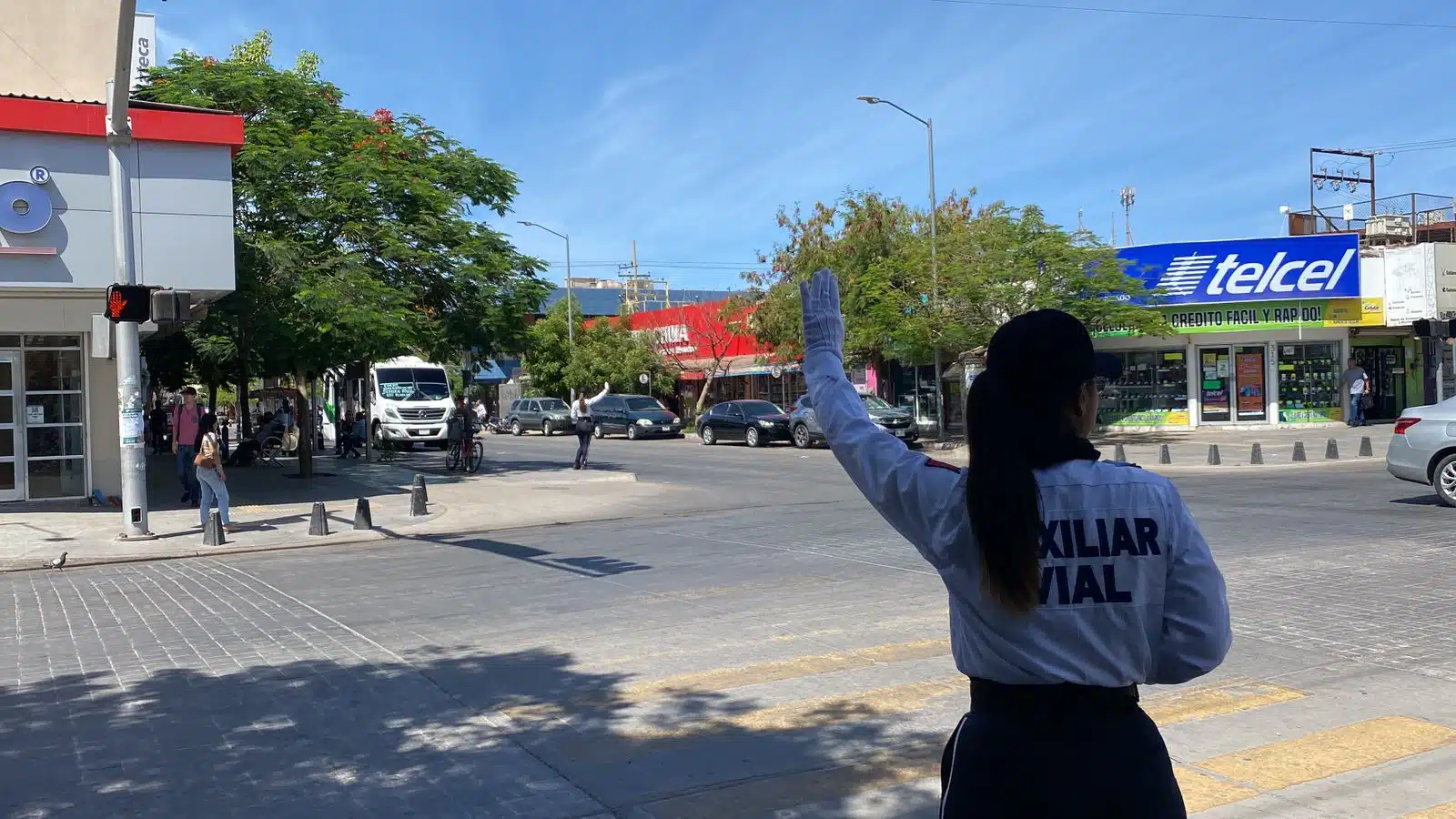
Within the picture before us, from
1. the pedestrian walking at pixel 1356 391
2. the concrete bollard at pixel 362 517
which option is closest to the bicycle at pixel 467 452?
the concrete bollard at pixel 362 517

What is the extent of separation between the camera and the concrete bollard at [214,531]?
1460cm

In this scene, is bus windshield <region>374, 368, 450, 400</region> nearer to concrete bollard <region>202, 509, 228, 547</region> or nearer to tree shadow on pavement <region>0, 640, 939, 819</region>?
concrete bollard <region>202, 509, 228, 547</region>

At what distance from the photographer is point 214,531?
48.1 ft

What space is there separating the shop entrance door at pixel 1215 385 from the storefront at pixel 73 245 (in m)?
26.8

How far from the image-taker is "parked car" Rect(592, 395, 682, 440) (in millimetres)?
42469

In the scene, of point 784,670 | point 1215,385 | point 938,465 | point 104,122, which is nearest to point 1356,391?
point 1215,385

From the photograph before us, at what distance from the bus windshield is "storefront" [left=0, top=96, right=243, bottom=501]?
691 inches

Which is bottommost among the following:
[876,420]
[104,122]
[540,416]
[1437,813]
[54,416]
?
[1437,813]

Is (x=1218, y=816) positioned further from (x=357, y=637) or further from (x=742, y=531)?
(x=742, y=531)

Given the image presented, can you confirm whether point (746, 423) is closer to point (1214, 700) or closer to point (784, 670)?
point (784, 670)

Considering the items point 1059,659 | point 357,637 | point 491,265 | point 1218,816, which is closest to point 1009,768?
point 1059,659

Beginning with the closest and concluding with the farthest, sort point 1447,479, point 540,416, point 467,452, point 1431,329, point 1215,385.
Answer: point 1447,479
point 1431,329
point 467,452
point 1215,385
point 540,416

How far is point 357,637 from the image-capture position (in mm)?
8391

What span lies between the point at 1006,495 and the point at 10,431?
20.4 metres
